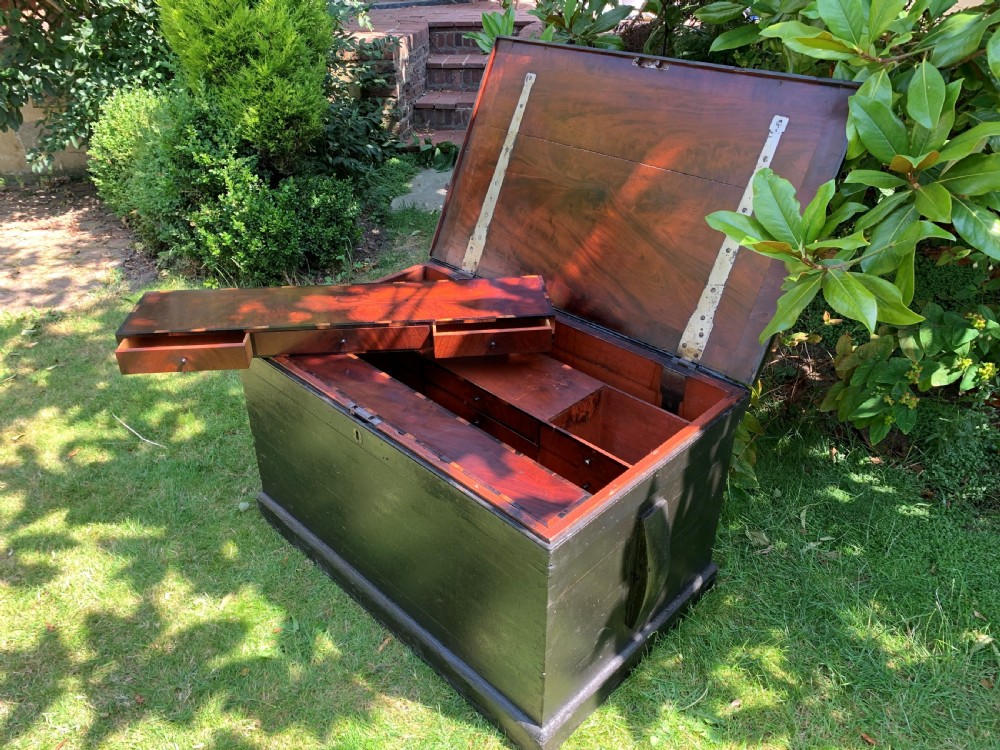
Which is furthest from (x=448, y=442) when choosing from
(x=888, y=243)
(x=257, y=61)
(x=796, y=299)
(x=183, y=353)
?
(x=257, y=61)

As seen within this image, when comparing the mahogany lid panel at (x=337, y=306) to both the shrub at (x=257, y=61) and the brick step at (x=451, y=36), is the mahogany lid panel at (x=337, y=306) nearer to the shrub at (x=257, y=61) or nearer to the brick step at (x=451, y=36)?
the shrub at (x=257, y=61)

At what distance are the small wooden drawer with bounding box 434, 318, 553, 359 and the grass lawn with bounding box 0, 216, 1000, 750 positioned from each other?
3.23ft

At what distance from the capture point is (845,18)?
187 cm

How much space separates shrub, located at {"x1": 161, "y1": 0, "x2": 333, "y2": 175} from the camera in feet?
13.4

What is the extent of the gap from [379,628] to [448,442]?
0.88m

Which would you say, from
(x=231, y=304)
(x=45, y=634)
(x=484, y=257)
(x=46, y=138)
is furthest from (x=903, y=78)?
(x=46, y=138)

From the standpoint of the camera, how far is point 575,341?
2568mm

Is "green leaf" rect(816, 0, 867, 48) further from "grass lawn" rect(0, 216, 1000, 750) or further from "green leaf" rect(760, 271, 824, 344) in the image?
"grass lawn" rect(0, 216, 1000, 750)

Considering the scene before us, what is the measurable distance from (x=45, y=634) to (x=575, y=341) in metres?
2.07

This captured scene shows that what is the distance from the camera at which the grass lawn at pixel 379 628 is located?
2.16 m

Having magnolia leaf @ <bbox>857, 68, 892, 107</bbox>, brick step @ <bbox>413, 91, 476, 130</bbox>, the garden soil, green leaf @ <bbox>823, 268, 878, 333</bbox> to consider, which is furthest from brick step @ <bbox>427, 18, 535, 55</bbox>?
green leaf @ <bbox>823, 268, 878, 333</bbox>

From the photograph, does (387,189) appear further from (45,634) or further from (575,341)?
(45,634)

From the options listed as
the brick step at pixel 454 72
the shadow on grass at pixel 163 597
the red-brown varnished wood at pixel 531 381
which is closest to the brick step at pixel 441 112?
the brick step at pixel 454 72

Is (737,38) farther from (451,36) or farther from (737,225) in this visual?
(451,36)
